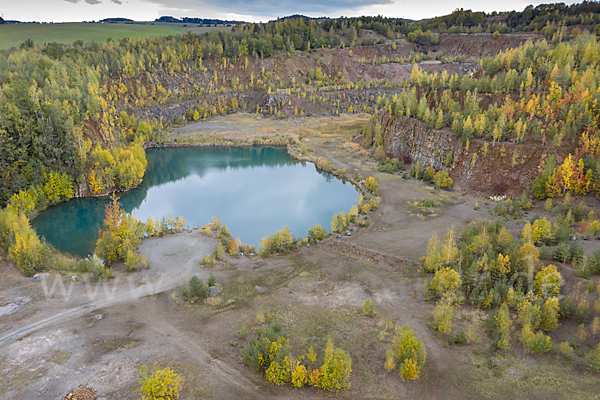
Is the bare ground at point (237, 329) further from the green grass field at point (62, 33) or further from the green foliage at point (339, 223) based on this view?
the green grass field at point (62, 33)

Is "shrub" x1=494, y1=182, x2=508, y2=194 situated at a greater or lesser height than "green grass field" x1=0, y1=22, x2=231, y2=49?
lesser

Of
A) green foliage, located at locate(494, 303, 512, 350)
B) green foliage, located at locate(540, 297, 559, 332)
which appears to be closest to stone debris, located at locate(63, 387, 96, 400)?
green foliage, located at locate(494, 303, 512, 350)

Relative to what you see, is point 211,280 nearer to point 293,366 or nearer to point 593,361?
point 293,366

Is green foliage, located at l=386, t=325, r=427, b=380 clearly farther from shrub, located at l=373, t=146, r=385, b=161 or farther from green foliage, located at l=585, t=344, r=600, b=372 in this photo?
shrub, located at l=373, t=146, r=385, b=161

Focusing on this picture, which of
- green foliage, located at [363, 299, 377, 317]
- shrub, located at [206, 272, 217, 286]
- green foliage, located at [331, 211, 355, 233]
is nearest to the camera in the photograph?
green foliage, located at [363, 299, 377, 317]

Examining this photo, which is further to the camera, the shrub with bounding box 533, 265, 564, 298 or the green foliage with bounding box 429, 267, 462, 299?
the green foliage with bounding box 429, 267, 462, 299

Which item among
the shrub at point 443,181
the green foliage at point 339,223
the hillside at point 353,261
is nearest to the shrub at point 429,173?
the hillside at point 353,261

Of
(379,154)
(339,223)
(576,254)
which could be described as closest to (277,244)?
(339,223)

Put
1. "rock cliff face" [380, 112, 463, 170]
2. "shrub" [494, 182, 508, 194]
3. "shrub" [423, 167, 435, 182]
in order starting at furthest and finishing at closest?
"shrub" [423, 167, 435, 182] → "rock cliff face" [380, 112, 463, 170] → "shrub" [494, 182, 508, 194]

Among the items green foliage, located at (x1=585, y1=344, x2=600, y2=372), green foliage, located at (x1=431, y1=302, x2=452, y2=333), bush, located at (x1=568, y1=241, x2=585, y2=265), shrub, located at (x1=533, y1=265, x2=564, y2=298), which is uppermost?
bush, located at (x1=568, y1=241, x2=585, y2=265)
